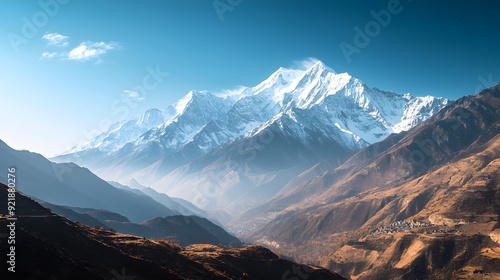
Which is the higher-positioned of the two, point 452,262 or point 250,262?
point 452,262

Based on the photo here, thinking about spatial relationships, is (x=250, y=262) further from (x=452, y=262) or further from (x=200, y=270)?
(x=452, y=262)

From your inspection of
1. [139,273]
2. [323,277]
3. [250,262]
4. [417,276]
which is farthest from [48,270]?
[417,276]

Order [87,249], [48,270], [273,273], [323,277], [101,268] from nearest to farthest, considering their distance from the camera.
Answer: [48,270] < [101,268] < [87,249] < [273,273] < [323,277]

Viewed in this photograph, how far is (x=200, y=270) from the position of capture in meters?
75.3

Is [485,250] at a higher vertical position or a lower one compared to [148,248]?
higher

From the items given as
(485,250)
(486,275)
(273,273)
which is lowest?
(273,273)

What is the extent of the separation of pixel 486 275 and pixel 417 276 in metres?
32.8

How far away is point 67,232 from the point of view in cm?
6919

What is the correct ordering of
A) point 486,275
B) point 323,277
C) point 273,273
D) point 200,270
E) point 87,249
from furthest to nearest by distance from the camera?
point 486,275, point 323,277, point 273,273, point 200,270, point 87,249

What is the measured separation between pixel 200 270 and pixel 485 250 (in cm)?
18278

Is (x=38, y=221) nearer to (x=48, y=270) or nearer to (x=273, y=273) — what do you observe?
(x=48, y=270)

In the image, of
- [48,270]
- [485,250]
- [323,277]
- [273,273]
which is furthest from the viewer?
[485,250]

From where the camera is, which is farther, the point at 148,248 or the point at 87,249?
the point at 148,248

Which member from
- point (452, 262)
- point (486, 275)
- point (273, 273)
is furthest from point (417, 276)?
point (273, 273)
